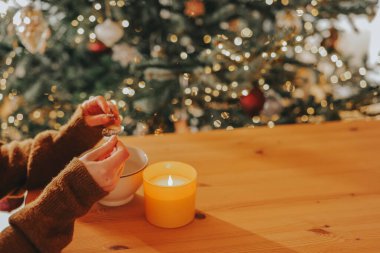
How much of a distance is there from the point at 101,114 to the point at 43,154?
135 millimetres

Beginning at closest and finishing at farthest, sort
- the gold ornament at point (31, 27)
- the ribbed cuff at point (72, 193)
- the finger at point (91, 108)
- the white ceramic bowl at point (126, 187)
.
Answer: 1. the ribbed cuff at point (72, 193)
2. the white ceramic bowl at point (126, 187)
3. the finger at point (91, 108)
4. the gold ornament at point (31, 27)

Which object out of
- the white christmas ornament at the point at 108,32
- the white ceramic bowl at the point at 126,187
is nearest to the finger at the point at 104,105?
the white ceramic bowl at the point at 126,187

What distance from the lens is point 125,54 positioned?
1.71 m

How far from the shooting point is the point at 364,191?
30.6 inches

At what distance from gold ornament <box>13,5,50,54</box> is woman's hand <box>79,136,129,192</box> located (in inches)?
41.8

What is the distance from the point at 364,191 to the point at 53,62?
1458mm

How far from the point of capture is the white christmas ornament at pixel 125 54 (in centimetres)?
170

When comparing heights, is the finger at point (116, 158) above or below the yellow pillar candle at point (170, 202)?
above

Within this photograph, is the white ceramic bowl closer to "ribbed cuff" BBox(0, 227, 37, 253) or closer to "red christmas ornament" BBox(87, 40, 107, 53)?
"ribbed cuff" BBox(0, 227, 37, 253)

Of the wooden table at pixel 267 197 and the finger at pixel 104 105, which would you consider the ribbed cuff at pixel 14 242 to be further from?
the finger at pixel 104 105

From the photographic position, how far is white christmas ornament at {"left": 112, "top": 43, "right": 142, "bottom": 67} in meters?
1.70

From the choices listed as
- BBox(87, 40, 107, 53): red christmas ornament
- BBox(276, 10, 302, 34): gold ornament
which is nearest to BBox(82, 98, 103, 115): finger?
BBox(87, 40, 107, 53): red christmas ornament

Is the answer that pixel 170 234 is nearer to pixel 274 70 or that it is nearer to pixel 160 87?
pixel 160 87

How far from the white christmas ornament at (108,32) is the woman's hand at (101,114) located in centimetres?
86
